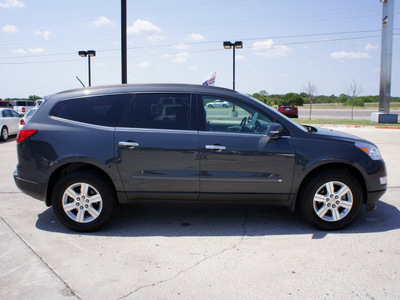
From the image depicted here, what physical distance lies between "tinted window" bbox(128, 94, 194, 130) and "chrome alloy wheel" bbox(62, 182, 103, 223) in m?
0.95

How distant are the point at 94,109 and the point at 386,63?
23.8 metres

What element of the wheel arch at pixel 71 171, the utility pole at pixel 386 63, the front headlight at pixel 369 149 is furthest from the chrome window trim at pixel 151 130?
the utility pole at pixel 386 63

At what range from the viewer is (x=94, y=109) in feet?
14.9

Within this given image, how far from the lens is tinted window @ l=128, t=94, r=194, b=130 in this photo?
4438 mm

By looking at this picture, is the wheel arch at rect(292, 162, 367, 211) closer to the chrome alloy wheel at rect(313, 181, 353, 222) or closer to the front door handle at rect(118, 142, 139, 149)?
the chrome alloy wheel at rect(313, 181, 353, 222)

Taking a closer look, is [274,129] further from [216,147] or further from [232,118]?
[216,147]

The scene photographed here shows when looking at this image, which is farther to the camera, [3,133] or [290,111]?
[290,111]

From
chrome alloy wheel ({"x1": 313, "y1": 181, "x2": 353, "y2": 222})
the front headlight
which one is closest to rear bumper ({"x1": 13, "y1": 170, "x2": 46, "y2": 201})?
chrome alloy wheel ({"x1": 313, "y1": 181, "x2": 353, "y2": 222})

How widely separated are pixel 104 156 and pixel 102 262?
4.12 ft

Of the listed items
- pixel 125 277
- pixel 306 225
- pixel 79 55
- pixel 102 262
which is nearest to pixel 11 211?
pixel 102 262

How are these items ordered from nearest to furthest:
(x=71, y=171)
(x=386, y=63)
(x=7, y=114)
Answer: (x=71, y=171) < (x=7, y=114) < (x=386, y=63)

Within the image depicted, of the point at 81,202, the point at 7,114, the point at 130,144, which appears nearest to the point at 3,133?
the point at 7,114

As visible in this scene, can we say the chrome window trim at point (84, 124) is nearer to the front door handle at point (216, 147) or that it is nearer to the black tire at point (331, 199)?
the front door handle at point (216, 147)

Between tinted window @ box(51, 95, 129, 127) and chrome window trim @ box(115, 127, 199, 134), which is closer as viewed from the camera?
chrome window trim @ box(115, 127, 199, 134)
